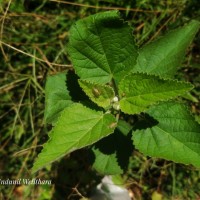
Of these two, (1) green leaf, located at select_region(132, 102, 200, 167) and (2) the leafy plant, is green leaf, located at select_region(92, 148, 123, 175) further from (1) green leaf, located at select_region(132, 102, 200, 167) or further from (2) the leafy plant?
(1) green leaf, located at select_region(132, 102, 200, 167)

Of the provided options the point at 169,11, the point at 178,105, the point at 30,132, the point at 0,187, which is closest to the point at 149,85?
the point at 178,105

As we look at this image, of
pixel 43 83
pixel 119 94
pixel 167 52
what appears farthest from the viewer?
pixel 43 83

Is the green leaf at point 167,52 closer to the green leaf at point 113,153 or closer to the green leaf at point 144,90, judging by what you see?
the green leaf at point 144,90

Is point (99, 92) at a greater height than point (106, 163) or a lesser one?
greater

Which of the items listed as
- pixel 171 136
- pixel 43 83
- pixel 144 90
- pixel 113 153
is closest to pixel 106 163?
pixel 113 153

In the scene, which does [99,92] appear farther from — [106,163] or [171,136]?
[106,163]
